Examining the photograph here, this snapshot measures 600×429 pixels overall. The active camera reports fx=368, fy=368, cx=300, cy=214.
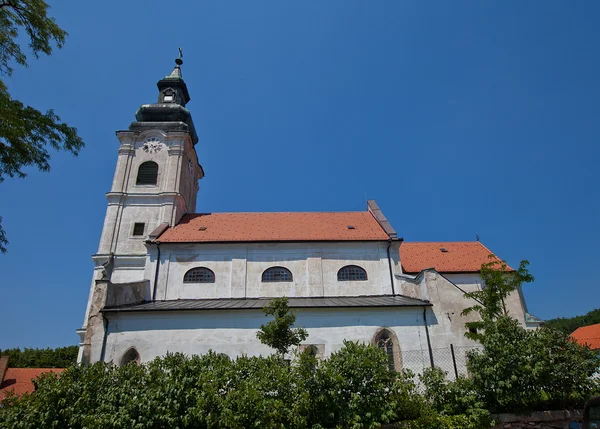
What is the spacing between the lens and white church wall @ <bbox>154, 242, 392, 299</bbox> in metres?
19.0

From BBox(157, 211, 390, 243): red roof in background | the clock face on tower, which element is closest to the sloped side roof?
BBox(157, 211, 390, 243): red roof in background

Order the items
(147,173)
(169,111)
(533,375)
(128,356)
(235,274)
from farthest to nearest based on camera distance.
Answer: (169,111), (147,173), (235,274), (128,356), (533,375)

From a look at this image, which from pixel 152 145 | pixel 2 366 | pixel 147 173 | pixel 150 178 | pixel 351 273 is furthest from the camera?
pixel 2 366

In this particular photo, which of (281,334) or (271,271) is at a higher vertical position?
(271,271)

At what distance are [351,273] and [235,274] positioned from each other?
6.15 metres

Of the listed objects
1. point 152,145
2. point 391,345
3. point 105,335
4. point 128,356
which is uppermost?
point 152,145

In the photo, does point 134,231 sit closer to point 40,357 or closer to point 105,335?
point 105,335

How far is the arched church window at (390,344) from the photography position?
15453mm

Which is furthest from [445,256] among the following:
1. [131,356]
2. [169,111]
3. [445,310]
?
[169,111]

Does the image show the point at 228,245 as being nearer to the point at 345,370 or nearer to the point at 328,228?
the point at 328,228

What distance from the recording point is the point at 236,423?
916 centimetres

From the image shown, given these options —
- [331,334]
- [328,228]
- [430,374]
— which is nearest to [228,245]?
[328,228]

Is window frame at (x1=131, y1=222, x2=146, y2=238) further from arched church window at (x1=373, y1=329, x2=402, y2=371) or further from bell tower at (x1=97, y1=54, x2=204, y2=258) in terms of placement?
arched church window at (x1=373, y1=329, x2=402, y2=371)

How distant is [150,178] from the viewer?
24391mm
